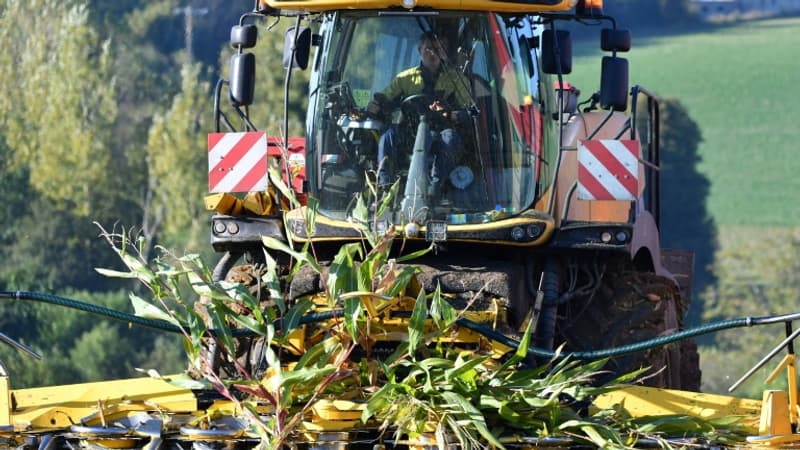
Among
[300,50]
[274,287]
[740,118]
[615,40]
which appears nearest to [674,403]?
[274,287]

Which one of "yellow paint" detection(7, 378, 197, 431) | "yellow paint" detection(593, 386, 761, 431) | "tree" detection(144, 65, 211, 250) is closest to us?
"yellow paint" detection(7, 378, 197, 431)

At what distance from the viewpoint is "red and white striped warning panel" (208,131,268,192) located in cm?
946

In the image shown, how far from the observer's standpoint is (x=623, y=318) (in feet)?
31.0

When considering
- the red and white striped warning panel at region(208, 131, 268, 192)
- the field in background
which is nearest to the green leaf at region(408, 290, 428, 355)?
the red and white striped warning panel at region(208, 131, 268, 192)

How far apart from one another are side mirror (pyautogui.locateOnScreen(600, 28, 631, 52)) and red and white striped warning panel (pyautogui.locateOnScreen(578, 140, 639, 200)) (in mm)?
503

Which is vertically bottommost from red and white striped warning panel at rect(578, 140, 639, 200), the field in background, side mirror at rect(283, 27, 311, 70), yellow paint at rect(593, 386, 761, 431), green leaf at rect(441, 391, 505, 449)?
the field in background

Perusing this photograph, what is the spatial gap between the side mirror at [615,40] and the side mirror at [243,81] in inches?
75.5

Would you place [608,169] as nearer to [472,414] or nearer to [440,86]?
[440,86]

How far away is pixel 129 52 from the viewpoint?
2905 centimetres

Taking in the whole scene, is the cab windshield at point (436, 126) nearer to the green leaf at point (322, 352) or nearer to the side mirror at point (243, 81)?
the side mirror at point (243, 81)

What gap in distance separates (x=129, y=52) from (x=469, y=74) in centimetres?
2053

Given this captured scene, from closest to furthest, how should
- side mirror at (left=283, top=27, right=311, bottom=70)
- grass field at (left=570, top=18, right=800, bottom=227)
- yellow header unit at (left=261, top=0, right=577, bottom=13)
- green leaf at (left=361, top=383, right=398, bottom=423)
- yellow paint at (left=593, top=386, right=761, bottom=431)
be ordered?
1. green leaf at (left=361, top=383, right=398, bottom=423)
2. yellow paint at (left=593, top=386, right=761, bottom=431)
3. yellow header unit at (left=261, top=0, right=577, bottom=13)
4. side mirror at (left=283, top=27, right=311, bottom=70)
5. grass field at (left=570, top=18, right=800, bottom=227)

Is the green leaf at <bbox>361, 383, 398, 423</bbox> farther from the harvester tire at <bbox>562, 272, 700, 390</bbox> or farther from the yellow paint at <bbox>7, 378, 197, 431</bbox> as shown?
the harvester tire at <bbox>562, 272, 700, 390</bbox>

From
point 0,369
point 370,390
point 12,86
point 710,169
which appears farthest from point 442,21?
point 710,169
